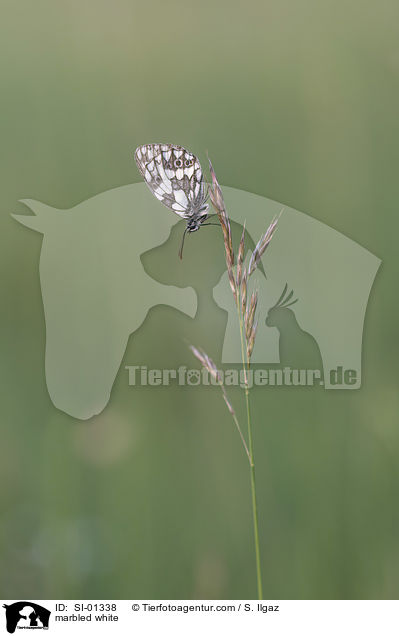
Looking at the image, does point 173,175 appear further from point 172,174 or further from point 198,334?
point 198,334

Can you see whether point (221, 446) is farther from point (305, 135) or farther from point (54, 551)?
point (305, 135)

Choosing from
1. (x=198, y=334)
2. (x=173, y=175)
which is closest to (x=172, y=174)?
(x=173, y=175)

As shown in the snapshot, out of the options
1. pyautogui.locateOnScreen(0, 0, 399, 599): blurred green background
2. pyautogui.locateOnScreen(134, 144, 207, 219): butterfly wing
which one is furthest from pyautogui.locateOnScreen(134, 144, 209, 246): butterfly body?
pyautogui.locateOnScreen(0, 0, 399, 599): blurred green background

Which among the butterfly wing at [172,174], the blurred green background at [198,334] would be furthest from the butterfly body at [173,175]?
the blurred green background at [198,334]

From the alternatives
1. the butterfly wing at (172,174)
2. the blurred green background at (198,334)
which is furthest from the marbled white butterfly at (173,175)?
the blurred green background at (198,334)

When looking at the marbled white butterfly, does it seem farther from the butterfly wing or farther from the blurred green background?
the blurred green background

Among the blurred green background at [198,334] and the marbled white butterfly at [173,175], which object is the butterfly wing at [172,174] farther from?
the blurred green background at [198,334]
